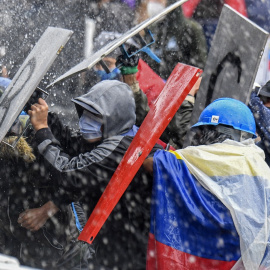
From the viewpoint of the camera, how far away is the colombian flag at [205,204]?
3236 millimetres

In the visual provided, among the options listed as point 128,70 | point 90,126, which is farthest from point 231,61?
point 90,126

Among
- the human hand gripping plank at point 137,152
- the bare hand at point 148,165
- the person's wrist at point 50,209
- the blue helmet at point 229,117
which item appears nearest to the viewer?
the human hand gripping plank at point 137,152

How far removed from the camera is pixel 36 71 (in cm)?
341

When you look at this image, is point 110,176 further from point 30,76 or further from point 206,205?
point 30,76

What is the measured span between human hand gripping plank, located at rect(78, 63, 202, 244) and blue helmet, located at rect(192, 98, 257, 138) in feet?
0.72

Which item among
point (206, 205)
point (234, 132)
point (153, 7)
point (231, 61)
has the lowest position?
point (206, 205)

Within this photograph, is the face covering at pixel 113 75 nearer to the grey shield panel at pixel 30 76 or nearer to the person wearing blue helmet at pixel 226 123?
the grey shield panel at pixel 30 76

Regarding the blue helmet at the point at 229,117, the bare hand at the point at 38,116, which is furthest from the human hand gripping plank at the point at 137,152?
the bare hand at the point at 38,116

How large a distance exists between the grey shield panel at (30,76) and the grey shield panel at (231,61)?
3.86ft

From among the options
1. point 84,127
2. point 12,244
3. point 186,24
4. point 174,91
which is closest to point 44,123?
point 84,127

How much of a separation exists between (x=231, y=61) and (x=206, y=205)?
4.73 feet

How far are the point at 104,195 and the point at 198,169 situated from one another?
1.64ft

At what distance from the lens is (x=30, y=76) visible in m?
3.43

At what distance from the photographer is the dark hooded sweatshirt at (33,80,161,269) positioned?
3.34 meters
